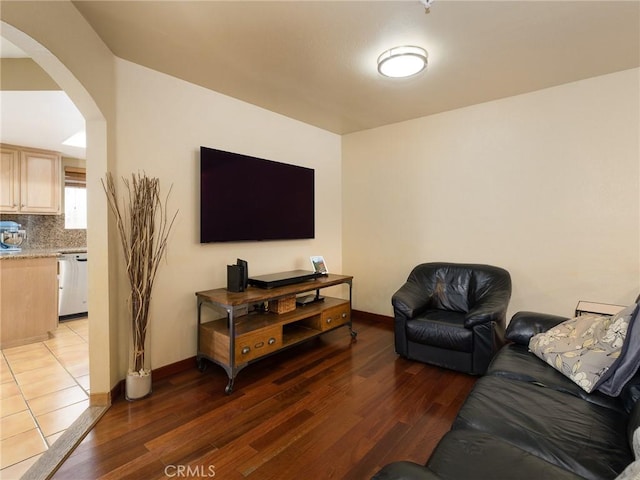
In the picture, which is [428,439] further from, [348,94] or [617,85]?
[617,85]

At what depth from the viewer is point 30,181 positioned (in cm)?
415

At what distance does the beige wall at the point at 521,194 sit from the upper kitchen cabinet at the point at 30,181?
170 inches

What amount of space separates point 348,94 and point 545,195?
216 centimetres

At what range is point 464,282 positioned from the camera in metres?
3.22

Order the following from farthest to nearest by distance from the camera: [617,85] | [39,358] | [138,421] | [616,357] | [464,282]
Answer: [464,282], [39,358], [617,85], [138,421], [616,357]

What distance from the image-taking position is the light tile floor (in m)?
1.80

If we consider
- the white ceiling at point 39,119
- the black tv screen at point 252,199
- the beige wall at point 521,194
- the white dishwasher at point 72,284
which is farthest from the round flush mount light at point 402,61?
the white dishwasher at point 72,284

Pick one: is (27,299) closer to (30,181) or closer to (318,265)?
(30,181)

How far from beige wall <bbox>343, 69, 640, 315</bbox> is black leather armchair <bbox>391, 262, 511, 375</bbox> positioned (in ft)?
1.13

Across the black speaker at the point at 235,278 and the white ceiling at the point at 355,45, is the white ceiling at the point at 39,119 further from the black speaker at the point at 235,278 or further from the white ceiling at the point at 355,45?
the black speaker at the point at 235,278

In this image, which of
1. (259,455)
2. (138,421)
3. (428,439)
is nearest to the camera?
(259,455)

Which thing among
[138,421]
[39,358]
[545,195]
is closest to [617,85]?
[545,195]

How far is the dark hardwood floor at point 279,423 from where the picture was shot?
1633mm

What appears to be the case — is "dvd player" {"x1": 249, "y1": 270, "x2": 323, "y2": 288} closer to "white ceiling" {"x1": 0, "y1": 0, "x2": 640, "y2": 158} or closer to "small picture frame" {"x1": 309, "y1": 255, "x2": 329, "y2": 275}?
"small picture frame" {"x1": 309, "y1": 255, "x2": 329, "y2": 275}
